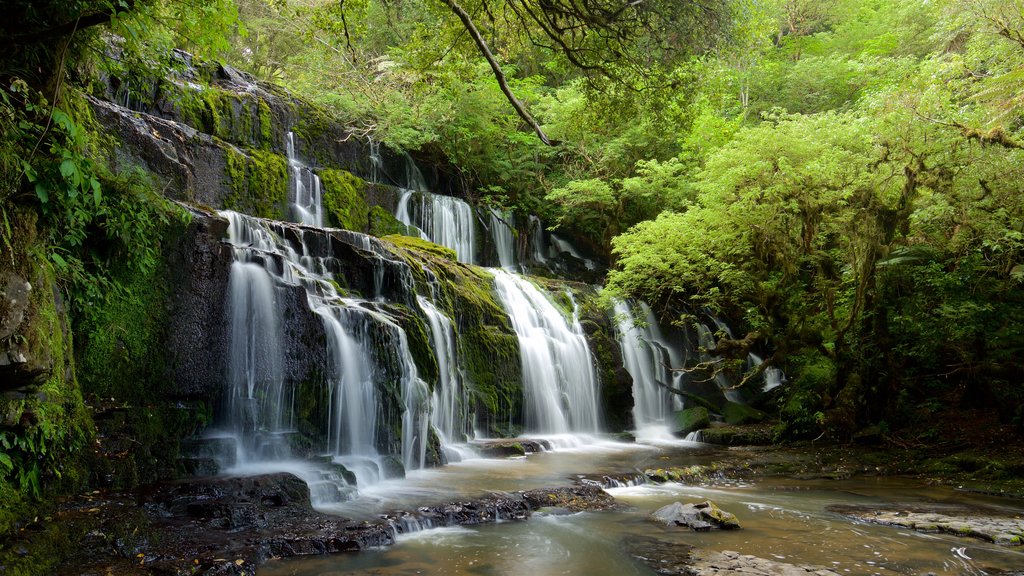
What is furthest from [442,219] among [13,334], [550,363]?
[13,334]

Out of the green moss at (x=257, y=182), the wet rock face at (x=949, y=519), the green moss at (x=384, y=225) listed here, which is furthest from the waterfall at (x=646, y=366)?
the green moss at (x=257, y=182)

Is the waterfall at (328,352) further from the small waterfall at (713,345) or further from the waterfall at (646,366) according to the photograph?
the small waterfall at (713,345)

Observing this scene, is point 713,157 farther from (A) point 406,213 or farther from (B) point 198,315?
(B) point 198,315

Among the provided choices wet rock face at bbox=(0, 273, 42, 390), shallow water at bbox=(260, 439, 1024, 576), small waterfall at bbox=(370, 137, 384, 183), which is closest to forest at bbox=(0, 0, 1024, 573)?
wet rock face at bbox=(0, 273, 42, 390)

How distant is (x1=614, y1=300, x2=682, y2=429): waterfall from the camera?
15.6 metres

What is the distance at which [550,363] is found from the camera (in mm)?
13562

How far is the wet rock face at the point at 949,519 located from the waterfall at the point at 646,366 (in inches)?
321

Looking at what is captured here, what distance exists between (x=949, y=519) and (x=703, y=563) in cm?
338

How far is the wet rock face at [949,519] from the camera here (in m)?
5.66

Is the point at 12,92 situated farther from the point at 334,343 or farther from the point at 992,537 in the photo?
the point at 992,537

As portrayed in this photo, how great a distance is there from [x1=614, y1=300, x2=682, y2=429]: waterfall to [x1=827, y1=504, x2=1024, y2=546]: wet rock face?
8.16m

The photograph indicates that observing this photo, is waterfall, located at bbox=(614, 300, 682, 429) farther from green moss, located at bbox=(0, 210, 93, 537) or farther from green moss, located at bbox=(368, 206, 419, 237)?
green moss, located at bbox=(0, 210, 93, 537)

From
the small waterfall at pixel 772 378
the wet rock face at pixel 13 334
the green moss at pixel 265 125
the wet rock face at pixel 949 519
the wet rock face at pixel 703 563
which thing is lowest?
the wet rock face at pixel 949 519

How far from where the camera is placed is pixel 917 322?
11117mm
